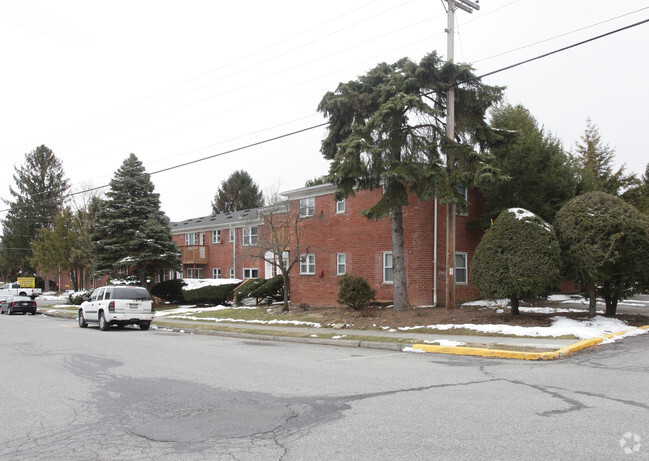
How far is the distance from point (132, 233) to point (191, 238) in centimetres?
1319

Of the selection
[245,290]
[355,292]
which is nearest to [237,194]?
[245,290]

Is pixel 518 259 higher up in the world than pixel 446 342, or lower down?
higher up

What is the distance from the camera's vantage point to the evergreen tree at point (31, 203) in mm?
70125

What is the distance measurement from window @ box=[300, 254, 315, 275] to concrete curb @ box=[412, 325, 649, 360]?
16071 millimetres

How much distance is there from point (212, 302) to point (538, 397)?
1124 inches

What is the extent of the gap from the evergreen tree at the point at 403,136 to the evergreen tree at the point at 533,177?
3579mm

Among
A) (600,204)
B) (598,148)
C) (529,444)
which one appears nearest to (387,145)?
(600,204)

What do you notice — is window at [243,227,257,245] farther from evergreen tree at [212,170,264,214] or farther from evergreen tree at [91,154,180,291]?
evergreen tree at [212,170,264,214]

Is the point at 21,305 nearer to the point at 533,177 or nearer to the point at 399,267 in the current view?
the point at 399,267

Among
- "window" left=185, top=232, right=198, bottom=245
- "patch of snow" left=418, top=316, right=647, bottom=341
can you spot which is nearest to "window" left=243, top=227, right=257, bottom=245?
"window" left=185, top=232, right=198, bottom=245

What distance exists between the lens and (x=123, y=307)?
67.6 feet

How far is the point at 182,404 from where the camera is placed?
281 inches

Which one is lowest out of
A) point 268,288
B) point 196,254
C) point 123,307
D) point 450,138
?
point 123,307

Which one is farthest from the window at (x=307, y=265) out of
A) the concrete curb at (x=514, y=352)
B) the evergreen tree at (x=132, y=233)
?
the concrete curb at (x=514, y=352)
